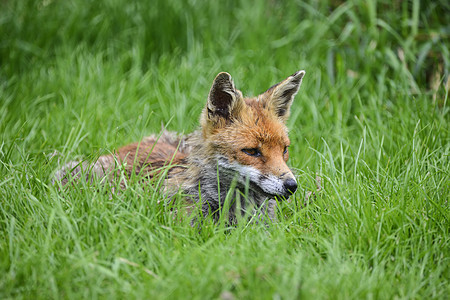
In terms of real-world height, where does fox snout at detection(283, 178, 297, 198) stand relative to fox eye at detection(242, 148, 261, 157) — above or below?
below

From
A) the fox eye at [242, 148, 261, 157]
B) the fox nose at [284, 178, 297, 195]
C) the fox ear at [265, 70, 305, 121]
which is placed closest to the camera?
the fox nose at [284, 178, 297, 195]

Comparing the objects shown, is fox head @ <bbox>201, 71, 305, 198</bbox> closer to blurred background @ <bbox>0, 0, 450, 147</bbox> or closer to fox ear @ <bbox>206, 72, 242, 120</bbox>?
fox ear @ <bbox>206, 72, 242, 120</bbox>

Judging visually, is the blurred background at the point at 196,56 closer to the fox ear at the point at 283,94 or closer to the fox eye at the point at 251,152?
the fox ear at the point at 283,94

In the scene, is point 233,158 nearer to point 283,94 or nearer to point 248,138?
point 248,138

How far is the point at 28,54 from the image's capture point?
7727 mm

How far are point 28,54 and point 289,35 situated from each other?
4.24 m

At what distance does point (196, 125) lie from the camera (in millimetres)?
5488

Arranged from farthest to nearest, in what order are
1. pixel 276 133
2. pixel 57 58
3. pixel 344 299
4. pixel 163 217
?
pixel 57 58 < pixel 276 133 < pixel 163 217 < pixel 344 299

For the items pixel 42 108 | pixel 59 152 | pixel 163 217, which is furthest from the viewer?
pixel 42 108

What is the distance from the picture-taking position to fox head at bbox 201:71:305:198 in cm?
423

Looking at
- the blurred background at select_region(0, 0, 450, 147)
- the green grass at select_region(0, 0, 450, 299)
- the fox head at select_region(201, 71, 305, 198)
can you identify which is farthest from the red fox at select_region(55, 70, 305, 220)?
the blurred background at select_region(0, 0, 450, 147)

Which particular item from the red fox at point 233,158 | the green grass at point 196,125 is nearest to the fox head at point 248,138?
the red fox at point 233,158

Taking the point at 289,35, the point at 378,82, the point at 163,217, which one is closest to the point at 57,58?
the point at 289,35

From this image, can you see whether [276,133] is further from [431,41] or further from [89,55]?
[89,55]
